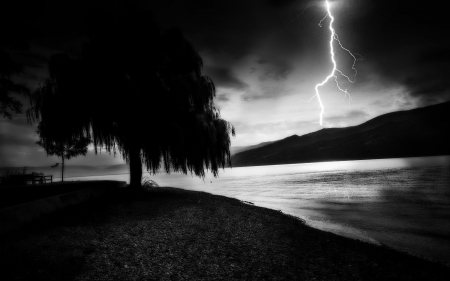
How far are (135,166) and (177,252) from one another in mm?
8945

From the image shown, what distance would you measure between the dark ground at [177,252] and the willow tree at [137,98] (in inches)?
160

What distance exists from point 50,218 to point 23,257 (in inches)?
132

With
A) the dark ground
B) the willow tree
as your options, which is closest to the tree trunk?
the willow tree

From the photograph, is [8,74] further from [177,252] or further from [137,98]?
[177,252]

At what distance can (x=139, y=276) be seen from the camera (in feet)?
17.0

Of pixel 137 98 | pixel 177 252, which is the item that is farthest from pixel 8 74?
pixel 177 252

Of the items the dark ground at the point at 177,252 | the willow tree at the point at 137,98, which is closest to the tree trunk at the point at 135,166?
the willow tree at the point at 137,98

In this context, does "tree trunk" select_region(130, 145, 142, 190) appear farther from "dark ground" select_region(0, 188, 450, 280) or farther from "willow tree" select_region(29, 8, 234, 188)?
"dark ground" select_region(0, 188, 450, 280)

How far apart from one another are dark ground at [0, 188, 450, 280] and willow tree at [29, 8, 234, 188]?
406 centimetres

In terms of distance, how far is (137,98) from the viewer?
1325 cm

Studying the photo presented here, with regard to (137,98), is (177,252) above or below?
below

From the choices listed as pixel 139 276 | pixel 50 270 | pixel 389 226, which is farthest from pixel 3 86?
pixel 389 226

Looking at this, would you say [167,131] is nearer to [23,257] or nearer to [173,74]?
[173,74]

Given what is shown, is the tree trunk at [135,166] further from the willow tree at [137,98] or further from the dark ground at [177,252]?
the dark ground at [177,252]
